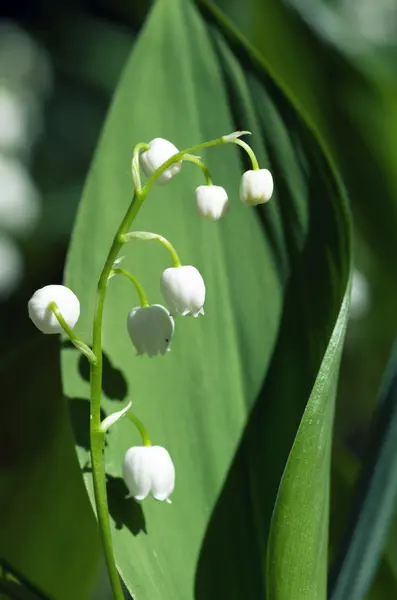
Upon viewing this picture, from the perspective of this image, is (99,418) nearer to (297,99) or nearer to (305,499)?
(305,499)

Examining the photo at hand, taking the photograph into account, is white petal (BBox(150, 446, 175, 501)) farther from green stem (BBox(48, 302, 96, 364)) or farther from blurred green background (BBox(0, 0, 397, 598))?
blurred green background (BBox(0, 0, 397, 598))

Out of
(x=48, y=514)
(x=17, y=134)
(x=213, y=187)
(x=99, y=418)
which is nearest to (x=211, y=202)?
(x=213, y=187)

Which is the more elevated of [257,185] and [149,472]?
[257,185]

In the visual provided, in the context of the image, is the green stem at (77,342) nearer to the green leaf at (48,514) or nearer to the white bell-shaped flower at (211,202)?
the white bell-shaped flower at (211,202)

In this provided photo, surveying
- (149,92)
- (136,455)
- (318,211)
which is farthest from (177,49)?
(136,455)

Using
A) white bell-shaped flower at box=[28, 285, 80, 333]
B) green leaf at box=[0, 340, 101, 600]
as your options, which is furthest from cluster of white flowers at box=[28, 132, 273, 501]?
→ green leaf at box=[0, 340, 101, 600]

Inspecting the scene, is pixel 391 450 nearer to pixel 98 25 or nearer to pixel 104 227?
pixel 104 227
